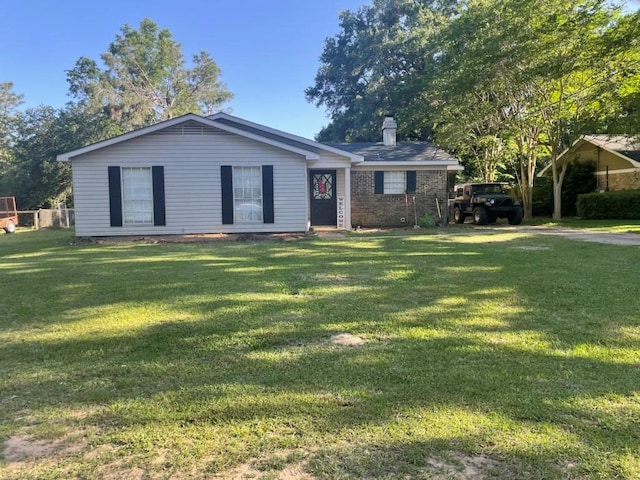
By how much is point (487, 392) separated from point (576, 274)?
4.62 m

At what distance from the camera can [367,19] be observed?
37469 mm

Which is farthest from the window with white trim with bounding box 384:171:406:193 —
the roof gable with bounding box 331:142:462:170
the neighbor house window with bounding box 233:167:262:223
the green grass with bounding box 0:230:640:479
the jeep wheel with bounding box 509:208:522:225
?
the green grass with bounding box 0:230:640:479

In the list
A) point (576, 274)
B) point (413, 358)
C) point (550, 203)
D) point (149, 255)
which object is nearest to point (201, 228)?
point (149, 255)

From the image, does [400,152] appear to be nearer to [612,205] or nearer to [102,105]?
[612,205]

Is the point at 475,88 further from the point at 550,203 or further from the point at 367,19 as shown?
the point at 367,19

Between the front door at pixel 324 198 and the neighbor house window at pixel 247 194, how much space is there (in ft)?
10.1

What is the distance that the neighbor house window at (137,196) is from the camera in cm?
1358

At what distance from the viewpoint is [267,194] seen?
1383 cm

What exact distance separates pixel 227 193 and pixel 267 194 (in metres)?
1.11

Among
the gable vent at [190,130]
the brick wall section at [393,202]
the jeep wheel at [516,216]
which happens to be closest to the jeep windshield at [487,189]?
the jeep wheel at [516,216]

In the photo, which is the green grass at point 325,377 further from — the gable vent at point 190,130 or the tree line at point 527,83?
the tree line at point 527,83

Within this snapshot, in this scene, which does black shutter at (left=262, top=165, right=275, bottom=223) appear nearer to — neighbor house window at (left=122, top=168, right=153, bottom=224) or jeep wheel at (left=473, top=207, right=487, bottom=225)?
neighbor house window at (left=122, top=168, right=153, bottom=224)

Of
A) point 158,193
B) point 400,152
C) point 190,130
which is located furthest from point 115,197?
point 400,152

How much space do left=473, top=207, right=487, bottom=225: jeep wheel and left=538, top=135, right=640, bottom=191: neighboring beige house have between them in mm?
7095
